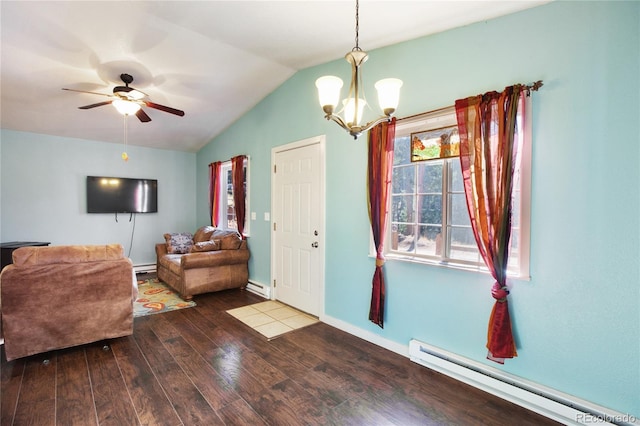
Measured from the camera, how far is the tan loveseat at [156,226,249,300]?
14.1 ft

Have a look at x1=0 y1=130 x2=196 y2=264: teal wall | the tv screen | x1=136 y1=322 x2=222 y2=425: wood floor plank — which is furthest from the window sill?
x1=0 y1=130 x2=196 y2=264: teal wall

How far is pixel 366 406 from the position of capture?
2064 mm

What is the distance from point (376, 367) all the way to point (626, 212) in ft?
6.66

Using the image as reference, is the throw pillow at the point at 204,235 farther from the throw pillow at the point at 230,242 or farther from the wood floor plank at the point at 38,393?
the wood floor plank at the point at 38,393

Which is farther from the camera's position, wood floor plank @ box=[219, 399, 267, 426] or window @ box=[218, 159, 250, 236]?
window @ box=[218, 159, 250, 236]

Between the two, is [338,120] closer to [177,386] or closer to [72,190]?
[177,386]

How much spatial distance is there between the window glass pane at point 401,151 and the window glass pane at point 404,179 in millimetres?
65

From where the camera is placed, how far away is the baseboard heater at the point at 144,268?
5.99m

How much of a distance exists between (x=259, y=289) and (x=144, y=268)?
301cm

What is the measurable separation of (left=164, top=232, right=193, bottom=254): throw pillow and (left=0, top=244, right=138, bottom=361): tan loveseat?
2.28 metres

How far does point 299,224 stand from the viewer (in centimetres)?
394

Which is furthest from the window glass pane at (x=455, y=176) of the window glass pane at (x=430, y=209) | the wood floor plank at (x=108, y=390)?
the wood floor plank at (x=108, y=390)

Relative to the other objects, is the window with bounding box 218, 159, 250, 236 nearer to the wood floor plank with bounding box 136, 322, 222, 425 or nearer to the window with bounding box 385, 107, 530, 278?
the wood floor plank with bounding box 136, 322, 222, 425

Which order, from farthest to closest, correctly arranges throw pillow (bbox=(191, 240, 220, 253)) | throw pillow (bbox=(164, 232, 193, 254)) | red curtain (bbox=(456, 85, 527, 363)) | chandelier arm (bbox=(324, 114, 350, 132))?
1. throw pillow (bbox=(164, 232, 193, 254))
2. throw pillow (bbox=(191, 240, 220, 253))
3. red curtain (bbox=(456, 85, 527, 363))
4. chandelier arm (bbox=(324, 114, 350, 132))
